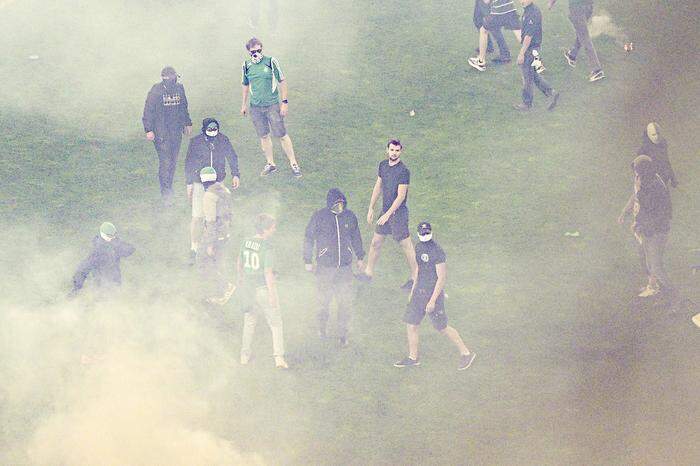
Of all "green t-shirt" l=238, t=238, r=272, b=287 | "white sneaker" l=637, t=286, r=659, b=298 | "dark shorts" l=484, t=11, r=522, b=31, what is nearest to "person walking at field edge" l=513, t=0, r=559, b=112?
"dark shorts" l=484, t=11, r=522, b=31

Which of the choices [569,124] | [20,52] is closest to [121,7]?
[20,52]

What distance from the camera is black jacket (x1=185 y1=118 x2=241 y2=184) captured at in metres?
19.1

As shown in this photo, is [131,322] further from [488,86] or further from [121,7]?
[121,7]

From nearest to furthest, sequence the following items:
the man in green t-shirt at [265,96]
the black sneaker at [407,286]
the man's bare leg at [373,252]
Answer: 1. the man's bare leg at [373,252]
2. the black sneaker at [407,286]
3. the man in green t-shirt at [265,96]

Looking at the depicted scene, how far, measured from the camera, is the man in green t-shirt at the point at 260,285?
16.8 m

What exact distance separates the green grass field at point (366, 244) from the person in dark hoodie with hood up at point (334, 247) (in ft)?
2.73

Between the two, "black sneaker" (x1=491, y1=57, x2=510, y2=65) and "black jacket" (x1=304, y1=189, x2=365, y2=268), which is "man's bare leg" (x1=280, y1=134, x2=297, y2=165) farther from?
"black sneaker" (x1=491, y1=57, x2=510, y2=65)

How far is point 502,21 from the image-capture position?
78.2 feet

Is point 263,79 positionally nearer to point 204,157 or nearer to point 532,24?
point 204,157

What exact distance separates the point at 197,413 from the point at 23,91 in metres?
10.5

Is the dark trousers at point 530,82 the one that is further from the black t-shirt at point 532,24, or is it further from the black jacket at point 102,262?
the black jacket at point 102,262

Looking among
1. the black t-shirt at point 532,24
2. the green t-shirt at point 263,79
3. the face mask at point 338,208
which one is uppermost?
the black t-shirt at point 532,24

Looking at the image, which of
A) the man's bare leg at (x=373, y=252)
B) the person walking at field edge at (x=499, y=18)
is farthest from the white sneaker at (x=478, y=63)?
the man's bare leg at (x=373, y=252)

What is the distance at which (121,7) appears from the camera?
2884cm
